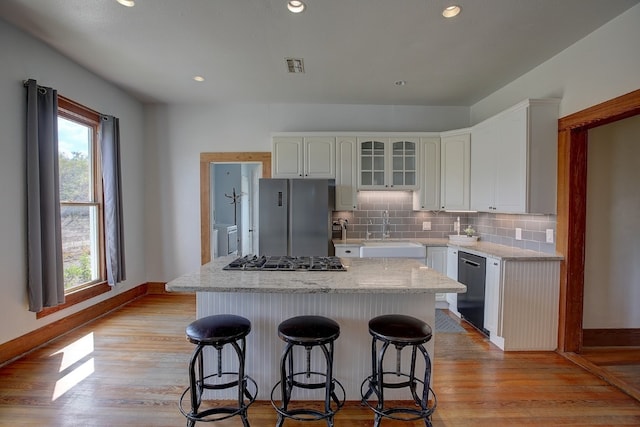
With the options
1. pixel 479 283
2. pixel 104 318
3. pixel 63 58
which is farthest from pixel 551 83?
pixel 104 318

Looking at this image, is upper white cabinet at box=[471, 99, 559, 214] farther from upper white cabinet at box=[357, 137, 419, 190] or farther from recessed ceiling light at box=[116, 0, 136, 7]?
recessed ceiling light at box=[116, 0, 136, 7]

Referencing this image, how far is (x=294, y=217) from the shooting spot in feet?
12.6

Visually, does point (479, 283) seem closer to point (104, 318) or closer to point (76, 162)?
point (104, 318)

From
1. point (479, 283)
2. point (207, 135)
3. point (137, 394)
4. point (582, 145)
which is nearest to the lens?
point (137, 394)

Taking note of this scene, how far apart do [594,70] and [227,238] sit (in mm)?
5583

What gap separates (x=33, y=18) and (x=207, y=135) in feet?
7.24

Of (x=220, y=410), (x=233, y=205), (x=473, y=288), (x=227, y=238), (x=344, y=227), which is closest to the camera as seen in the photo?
(x=220, y=410)

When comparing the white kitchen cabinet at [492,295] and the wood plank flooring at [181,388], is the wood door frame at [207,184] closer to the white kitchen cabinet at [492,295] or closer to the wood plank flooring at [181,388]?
the wood plank flooring at [181,388]

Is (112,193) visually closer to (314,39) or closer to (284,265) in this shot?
(284,265)

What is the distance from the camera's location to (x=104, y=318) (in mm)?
3582

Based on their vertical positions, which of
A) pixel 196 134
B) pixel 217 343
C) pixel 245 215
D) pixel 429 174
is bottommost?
pixel 217 343

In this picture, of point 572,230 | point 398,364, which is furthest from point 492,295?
point 398,364

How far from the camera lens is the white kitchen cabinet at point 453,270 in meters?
3.67

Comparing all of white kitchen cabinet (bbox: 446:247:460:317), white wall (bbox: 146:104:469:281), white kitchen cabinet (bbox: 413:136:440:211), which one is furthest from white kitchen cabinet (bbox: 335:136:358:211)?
white kitchen cabinet (bbox: 446:247:460:317)
